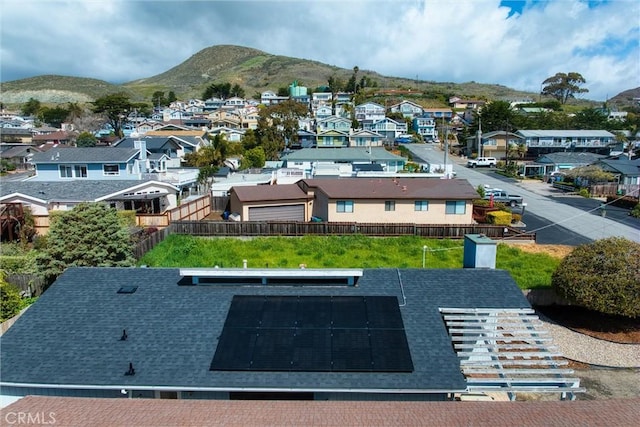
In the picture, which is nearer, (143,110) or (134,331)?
(134,331)

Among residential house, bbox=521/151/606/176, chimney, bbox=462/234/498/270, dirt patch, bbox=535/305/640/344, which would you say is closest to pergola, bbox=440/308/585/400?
chimney, bbox=462/234/498/270

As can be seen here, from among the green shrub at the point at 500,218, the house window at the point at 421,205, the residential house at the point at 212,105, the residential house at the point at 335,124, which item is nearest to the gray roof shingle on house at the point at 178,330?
the house window at the point at 421,205

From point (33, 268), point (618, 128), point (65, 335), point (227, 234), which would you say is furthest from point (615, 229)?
point (618, 128)

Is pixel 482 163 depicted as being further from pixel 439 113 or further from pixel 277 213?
Result: pixel 439 113

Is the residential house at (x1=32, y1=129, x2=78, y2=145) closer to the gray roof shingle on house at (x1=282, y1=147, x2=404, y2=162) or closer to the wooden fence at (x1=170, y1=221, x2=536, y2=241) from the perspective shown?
the gray roof shingle on house at (x1=282, y1=147, x2=404, y2=162)

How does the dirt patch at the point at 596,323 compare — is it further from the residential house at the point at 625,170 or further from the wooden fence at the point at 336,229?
the residential house at the point at 625,170

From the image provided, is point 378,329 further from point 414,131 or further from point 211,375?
point 414,131
